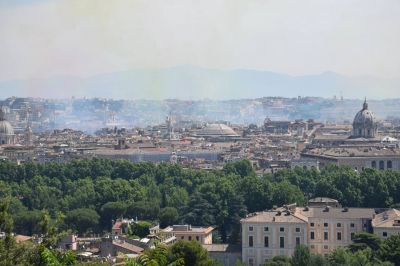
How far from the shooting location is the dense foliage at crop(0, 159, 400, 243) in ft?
108

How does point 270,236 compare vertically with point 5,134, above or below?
above

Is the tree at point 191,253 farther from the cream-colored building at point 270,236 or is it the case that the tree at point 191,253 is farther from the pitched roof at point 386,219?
the pitched roof at point 386,219

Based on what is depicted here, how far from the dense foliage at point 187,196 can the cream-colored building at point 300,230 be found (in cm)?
299

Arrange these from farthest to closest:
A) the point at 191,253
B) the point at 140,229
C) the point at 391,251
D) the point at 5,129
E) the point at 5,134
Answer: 1. the point at 5,129
2. the point at 5,134
3. the point at 140,229
4. the point at 391,251
5. the point at 191,253

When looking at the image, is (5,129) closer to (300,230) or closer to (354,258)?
(300,230)

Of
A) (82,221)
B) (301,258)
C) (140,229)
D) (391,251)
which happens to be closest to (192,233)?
(140,229)

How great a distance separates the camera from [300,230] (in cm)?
2802

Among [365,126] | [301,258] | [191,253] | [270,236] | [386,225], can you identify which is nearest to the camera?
[191,253]

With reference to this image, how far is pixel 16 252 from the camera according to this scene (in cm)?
1033

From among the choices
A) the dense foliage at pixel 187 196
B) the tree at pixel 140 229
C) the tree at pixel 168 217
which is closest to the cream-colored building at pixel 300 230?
the dense foliage at pixel 187 196

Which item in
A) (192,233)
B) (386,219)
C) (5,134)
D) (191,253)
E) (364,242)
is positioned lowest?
(5,134)

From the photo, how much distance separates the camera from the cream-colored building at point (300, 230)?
27.8m

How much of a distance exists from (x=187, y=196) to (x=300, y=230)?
35.3ft

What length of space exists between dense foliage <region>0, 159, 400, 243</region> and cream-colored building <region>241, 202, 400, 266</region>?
2.99 meters
